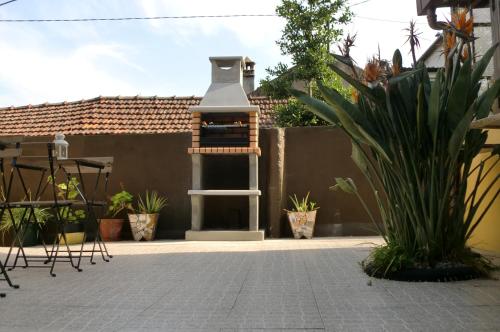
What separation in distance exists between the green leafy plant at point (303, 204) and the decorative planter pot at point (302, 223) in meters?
0.13

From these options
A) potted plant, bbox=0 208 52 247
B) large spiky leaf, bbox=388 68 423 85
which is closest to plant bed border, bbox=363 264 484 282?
large spiky leaf, bbox=388 68 423 85

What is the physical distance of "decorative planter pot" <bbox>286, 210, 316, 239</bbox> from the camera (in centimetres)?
823

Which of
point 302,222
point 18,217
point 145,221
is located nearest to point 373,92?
point 302,222

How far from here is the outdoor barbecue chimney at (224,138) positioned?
8.12 metres

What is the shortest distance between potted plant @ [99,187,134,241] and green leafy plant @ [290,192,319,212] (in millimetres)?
2807

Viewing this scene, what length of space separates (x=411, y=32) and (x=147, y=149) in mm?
5826

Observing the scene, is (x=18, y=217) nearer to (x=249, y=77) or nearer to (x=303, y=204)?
(x=303, y=204)

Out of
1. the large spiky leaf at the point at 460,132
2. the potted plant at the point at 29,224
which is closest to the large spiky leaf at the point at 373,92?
the large spiky leaf at the point at 460,132

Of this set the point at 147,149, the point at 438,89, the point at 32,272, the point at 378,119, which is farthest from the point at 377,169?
the point at 147,149

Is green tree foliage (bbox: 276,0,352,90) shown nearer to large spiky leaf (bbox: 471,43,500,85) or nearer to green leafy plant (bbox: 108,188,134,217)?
green leafy plant (bbox: 108,188,134,217)

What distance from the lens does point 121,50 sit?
10.4 metres

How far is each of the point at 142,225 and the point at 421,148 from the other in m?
5.41

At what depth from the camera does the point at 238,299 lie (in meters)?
3.51

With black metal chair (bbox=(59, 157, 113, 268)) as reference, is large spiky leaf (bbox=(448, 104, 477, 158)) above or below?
above
